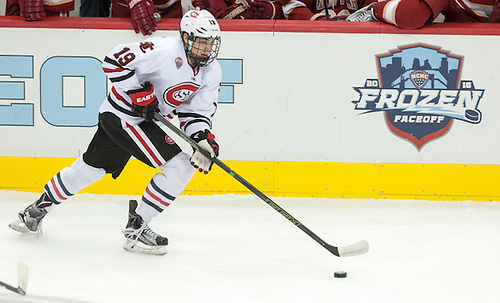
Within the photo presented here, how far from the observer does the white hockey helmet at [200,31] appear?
2660 millimetres

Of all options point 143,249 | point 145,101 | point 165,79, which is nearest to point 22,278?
point 143,249

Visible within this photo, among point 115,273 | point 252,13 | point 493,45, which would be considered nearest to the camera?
point 115,273

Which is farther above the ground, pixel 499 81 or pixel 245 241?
pixel 499 81

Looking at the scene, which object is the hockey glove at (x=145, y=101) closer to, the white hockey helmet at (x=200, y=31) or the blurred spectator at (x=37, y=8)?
A: the white hockey helmet at (x=200, y=31)

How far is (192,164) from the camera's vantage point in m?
2.74

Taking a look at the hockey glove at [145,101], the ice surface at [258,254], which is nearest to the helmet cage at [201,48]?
the hockey glove at [145,101]

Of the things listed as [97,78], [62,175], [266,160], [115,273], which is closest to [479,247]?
[266,160]

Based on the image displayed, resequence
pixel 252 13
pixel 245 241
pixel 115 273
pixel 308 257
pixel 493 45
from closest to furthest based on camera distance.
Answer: pixel 115 273 → pixel 308 257 → pixel 245 241 → pixel 493 45 → pixel 252 13

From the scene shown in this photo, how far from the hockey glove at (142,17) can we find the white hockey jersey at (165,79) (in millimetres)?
896

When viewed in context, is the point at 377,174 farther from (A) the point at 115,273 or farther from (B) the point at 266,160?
(A) the point at 115,273

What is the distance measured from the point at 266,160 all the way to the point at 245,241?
29.2 inches

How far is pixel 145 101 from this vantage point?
2695 mm

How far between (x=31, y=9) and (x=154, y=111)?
1.36 meters

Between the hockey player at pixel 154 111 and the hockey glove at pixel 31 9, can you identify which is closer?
the hockey player at pixel 154 111
